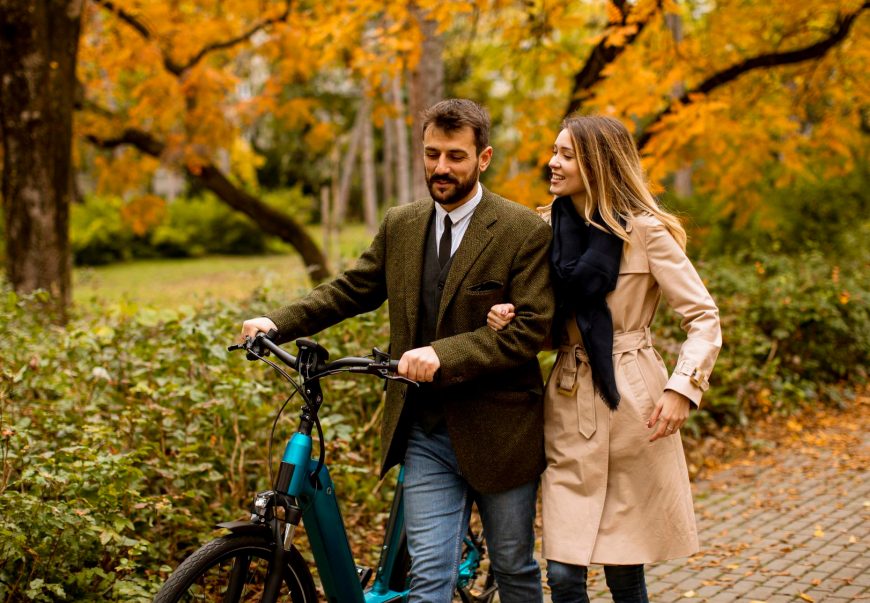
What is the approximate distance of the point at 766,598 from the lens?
450cm

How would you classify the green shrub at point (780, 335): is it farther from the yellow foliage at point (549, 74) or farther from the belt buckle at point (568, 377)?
the belt buckle at point (568, 377)

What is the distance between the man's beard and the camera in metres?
2.98

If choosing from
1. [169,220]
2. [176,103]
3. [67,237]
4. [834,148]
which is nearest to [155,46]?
[176,103]

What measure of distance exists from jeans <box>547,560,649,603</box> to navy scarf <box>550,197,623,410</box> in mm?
563

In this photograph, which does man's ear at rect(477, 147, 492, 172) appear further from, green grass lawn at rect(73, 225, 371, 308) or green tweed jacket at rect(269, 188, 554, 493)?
green grass lawn at rect(73, 225, 371, 308)

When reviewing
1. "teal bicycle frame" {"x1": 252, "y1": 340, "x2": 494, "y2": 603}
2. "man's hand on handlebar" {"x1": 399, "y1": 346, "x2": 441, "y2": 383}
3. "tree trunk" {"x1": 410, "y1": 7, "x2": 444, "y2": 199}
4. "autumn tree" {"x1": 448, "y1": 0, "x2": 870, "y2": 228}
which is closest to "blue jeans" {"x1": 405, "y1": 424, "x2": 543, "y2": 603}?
"teal bicycle frame" {"x1": 252, "y1": 340, "x2": 494, "y2": 603}

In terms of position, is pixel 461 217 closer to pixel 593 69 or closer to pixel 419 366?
pixel 419 366

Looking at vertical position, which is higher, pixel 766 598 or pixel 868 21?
pixel 868 21

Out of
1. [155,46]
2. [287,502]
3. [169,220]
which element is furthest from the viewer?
[169,220]

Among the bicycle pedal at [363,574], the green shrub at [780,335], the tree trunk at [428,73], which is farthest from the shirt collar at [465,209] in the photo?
the tree trunk at [428,73]

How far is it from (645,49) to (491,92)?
2657cm

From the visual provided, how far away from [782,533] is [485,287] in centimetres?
340

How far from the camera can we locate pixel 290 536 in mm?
2861

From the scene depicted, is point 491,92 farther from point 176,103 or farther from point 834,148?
point 834,148
